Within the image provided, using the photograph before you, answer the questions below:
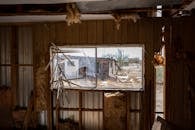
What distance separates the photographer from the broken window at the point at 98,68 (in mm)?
6922

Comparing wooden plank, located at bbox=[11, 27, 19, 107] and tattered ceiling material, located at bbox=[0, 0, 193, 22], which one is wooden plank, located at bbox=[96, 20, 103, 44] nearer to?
wooden plank, located at bbox=[11, 27, 19, 107]

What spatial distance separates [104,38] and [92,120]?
1843 mm

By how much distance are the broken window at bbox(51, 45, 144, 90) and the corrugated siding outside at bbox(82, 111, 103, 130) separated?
0.60m

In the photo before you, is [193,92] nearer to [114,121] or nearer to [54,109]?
[114,121]

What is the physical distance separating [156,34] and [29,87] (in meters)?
3.12

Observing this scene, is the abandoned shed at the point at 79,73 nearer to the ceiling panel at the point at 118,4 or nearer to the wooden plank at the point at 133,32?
the wooden plank at the point at 133,32

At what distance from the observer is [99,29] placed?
22.6 feet

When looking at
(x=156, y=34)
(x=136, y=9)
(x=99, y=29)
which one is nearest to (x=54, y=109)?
(x=99, y=29)

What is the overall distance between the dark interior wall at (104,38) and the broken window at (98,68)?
0.51 ft

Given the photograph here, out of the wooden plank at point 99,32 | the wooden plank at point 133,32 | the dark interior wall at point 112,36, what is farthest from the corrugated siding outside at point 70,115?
the wooden plank at point 133,32

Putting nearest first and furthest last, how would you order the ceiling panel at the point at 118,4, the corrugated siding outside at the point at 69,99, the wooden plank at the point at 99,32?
the ceiling panel at the point at 118,4 < the wooden plank at the point at 99,32 < the corrugated siding outside at the point at 69,99

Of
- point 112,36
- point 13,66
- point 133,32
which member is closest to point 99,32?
point 112,36

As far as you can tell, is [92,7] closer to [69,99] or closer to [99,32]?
[99,32]

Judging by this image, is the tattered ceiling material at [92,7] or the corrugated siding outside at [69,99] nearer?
the tattered ceiling material at [92,7]
